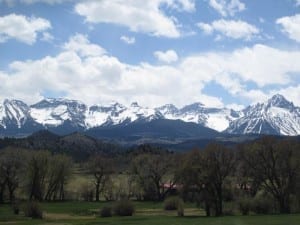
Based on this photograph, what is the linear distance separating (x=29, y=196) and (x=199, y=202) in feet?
171

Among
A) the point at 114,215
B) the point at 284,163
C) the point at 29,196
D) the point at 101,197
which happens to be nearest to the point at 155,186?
the point at 101,197

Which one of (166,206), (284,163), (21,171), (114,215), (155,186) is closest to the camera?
(284,163)

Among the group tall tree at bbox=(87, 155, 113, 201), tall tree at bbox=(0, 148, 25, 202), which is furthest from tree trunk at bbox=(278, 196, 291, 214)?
tall tree at bbox=(87, 155, 113, 201)

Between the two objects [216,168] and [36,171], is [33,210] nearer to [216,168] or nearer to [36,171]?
[216,168]

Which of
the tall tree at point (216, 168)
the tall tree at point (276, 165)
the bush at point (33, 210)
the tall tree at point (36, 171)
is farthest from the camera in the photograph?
the tall tree at point (36, 171)

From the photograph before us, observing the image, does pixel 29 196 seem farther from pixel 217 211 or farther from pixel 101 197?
pixel 217 211

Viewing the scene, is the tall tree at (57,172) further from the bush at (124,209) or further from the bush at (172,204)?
the bush at (124,209)

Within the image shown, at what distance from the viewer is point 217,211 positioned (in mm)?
83375

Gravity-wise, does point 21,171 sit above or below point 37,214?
above

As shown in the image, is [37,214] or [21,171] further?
[21,171]

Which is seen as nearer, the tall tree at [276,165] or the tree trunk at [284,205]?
the tree trunk at [284,205]

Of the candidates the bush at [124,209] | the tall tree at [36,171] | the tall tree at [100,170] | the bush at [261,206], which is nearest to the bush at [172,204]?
the bush at [124,209]

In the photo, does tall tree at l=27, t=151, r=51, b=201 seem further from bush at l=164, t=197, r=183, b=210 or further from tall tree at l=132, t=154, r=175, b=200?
bush at l=164, t=197, r=183, b=210

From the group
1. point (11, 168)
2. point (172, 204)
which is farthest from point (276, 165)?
point (11, 168)
